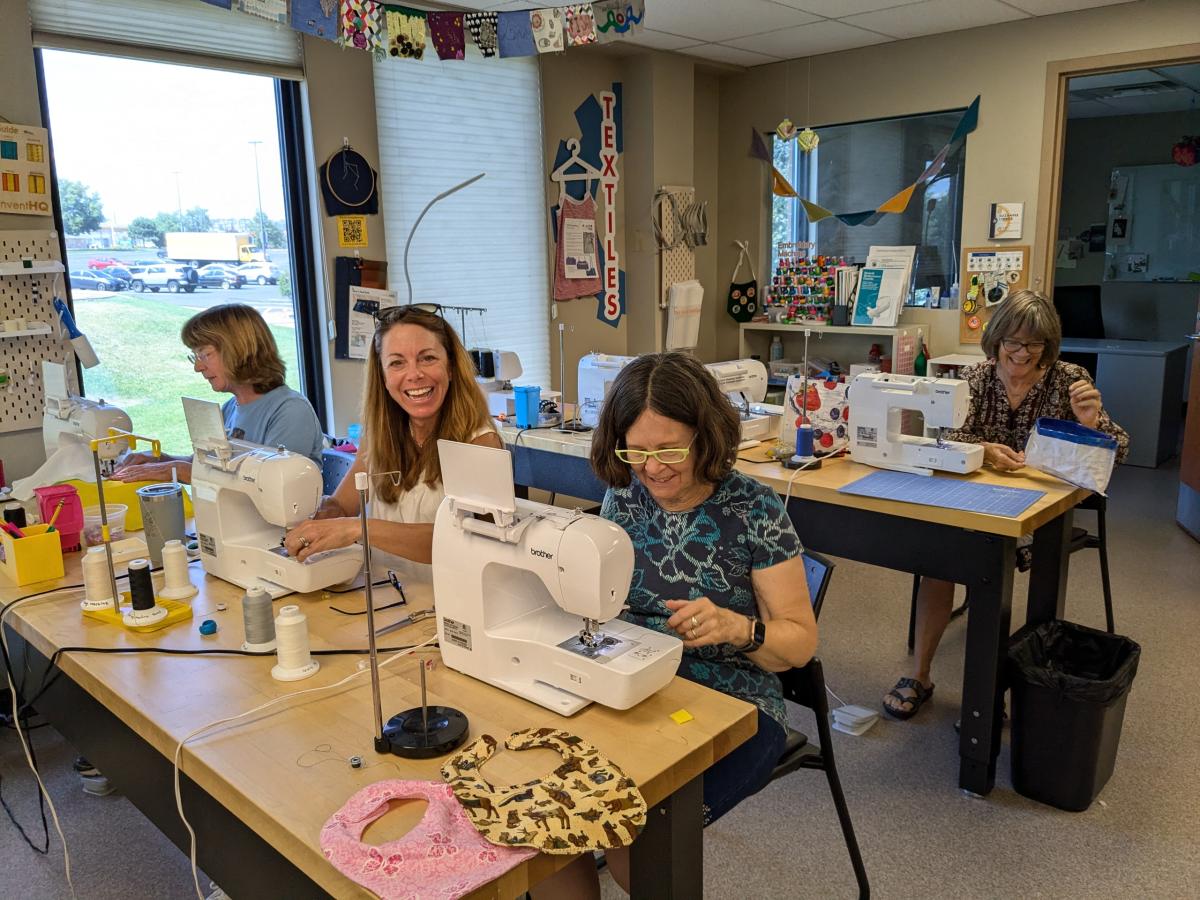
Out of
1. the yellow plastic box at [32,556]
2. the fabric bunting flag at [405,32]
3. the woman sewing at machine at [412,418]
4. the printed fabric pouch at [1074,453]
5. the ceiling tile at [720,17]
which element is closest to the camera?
the yellow plastic box at [32,556]

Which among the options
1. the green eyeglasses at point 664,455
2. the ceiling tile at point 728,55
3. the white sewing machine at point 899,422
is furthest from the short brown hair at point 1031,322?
the ceiling tile at point 728,55

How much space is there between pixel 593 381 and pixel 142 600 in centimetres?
212

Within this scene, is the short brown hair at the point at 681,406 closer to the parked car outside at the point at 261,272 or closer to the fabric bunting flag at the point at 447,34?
the fabric bunting flag at the point at 447,34

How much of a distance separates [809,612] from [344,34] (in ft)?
7.89

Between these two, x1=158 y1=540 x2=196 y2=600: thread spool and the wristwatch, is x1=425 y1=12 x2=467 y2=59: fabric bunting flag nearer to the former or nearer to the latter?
x1=158 y1=540 x2=196 y2=600: thread spool

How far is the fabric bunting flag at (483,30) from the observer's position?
324 cm

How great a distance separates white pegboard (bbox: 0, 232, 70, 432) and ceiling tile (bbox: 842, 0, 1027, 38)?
12.0ft

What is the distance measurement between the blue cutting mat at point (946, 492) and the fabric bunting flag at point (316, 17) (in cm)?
212

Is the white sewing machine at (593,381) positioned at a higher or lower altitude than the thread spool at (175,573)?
higher

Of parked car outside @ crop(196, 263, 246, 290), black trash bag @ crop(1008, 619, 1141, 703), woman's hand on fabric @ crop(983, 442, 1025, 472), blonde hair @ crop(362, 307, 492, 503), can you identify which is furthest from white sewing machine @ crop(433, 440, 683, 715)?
parked car outside @ crop(196, 263, 246, 290)

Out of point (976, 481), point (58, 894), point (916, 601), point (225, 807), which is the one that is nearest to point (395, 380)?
point (225, 807)

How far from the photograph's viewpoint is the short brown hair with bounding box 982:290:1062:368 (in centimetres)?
265

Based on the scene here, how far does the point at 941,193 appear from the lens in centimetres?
497

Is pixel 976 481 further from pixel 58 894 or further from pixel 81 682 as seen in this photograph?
pixel 58 894
